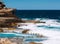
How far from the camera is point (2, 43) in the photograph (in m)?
26.7

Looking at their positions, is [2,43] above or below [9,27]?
above

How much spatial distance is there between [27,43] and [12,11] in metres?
23.9

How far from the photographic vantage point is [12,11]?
172ft

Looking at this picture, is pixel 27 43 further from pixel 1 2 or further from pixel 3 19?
pixel 1 2

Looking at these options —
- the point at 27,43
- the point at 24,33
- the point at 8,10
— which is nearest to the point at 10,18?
the point at 8,10

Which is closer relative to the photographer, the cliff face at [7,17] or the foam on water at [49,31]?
the foam on water at [49,31]

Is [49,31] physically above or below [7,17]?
below

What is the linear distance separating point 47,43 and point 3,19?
1850cm

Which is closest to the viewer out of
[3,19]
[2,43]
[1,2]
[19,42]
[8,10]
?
[2,43]

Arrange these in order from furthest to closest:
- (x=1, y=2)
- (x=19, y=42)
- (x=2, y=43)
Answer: (x=1, y=2)
(x=19, y=42)
(x=2, y=43)

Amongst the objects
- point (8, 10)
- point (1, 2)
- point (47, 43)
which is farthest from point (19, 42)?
point (1, 2)

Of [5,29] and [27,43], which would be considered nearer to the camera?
[27,43]

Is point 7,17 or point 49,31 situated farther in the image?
point 7,17

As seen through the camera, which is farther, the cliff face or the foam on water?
the cliff face
